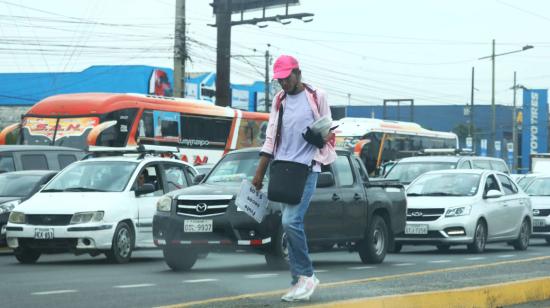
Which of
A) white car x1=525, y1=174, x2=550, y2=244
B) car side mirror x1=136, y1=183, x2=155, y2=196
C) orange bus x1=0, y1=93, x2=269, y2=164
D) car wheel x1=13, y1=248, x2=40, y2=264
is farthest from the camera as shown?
orange bus x1=0, y1=93, x2=269, y2=164

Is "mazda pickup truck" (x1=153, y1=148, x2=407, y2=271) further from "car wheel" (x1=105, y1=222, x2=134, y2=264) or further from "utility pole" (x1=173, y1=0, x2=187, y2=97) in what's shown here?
"utility pole" (x1=173, y1=0, x2=187, y2=97)

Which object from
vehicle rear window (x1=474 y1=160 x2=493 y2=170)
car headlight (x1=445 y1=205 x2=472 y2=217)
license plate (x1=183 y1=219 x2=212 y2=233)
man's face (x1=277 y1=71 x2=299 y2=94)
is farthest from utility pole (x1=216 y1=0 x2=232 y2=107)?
man's face (x1=277 y1=71 x2=299 y2=94)

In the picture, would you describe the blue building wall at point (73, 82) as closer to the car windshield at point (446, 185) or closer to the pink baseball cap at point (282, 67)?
the car windshield at point (446, 185)

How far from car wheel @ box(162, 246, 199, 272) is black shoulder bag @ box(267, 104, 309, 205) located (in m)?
5.56

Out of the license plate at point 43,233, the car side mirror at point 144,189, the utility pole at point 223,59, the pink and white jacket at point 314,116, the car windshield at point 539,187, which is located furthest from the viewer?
the utility pole at point 223,59

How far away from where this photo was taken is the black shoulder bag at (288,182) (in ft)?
30.6

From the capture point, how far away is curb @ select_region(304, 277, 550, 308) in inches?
347

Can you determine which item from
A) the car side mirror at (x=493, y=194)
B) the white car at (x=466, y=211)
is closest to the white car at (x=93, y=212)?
the white car at (x=466, y=211)

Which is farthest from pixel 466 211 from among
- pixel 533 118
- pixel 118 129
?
pixel 533 118

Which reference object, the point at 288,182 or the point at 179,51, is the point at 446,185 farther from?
the point at 179,51

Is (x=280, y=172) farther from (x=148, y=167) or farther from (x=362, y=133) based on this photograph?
(x=362, y=133)

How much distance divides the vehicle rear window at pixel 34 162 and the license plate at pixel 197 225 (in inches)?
370

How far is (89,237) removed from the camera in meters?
16.5

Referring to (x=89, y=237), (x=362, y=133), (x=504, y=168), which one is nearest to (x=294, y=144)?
(x=89, y=237)
